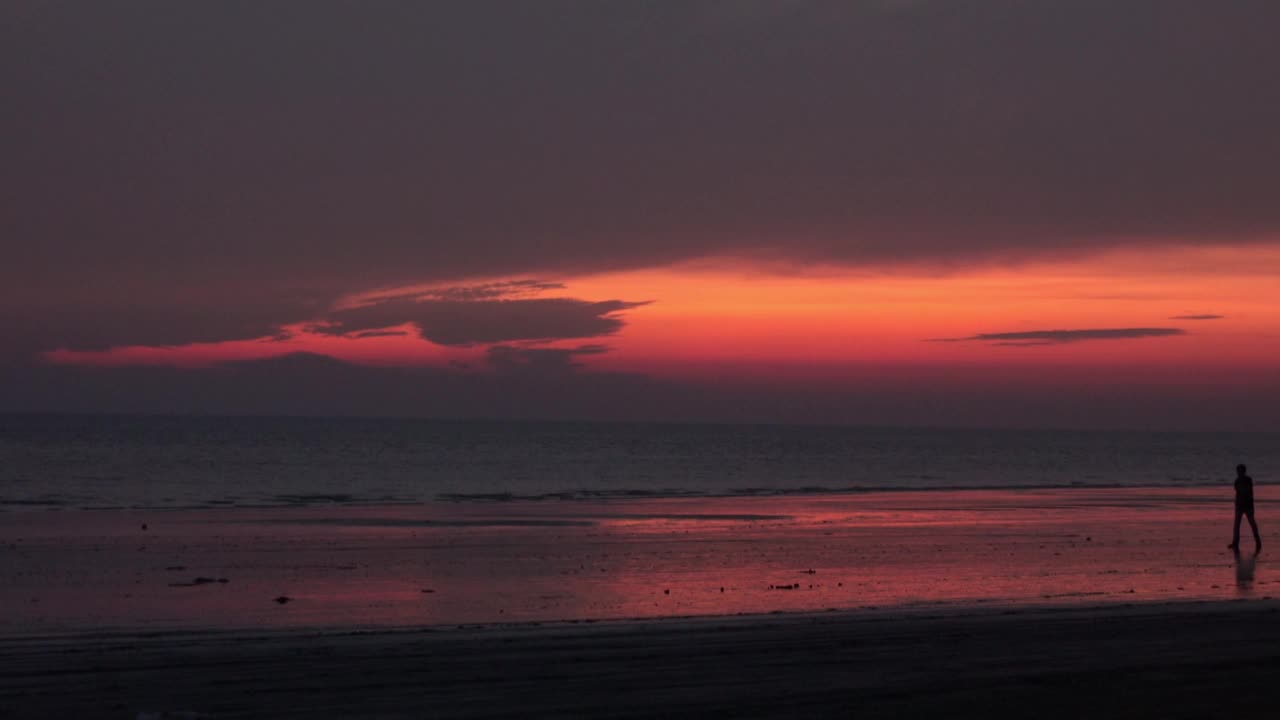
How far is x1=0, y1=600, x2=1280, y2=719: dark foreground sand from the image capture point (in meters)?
10.4

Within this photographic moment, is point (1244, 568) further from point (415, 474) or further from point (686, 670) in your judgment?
point (415, 474)

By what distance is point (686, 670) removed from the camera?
12.0m

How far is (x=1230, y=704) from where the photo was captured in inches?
413

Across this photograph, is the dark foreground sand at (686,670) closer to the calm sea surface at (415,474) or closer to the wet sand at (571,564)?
the wet sand at (571,564)

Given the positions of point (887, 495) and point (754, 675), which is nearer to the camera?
point (754, 675)

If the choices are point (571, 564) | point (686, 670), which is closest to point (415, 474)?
point (571, 564)

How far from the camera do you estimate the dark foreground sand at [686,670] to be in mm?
10391

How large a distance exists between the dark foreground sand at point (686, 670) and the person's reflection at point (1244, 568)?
4.77 meters

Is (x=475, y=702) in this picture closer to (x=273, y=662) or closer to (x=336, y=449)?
(x=273, y=662)

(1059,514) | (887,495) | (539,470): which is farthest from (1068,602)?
(539,470)

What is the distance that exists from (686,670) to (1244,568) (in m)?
14.4

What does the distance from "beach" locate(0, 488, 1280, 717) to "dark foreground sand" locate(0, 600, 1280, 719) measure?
2.0 inches

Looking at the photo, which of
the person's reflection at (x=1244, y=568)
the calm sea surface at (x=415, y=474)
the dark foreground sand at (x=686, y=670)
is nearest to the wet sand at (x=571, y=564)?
the person's reflection at (x=1244, y=568)

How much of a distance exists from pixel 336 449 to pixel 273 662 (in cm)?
11169
